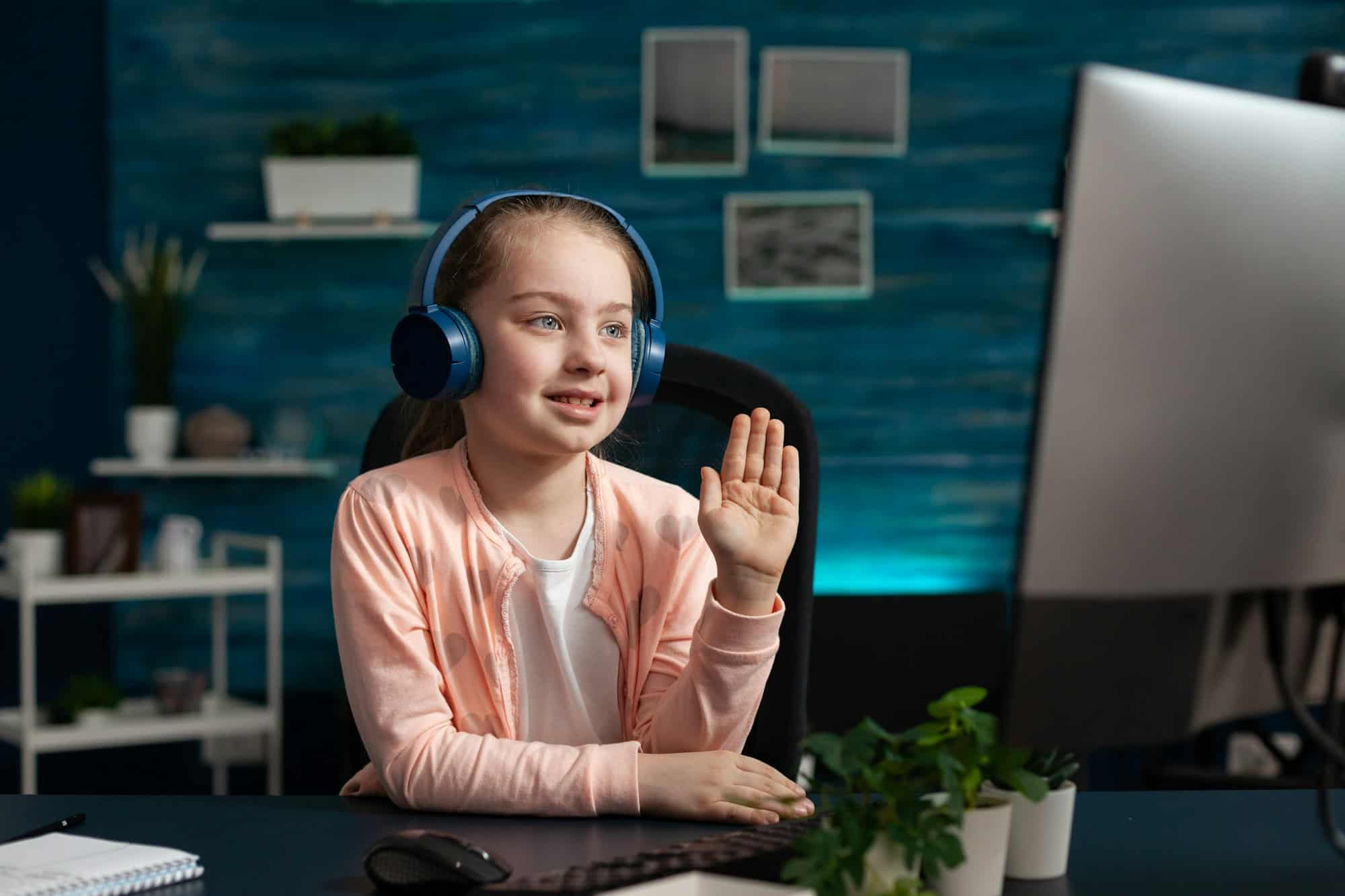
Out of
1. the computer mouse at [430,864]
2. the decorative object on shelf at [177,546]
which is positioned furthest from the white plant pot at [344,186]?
the computer mouse at [430,864]

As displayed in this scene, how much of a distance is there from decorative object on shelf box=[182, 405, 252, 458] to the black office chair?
201 centimetres

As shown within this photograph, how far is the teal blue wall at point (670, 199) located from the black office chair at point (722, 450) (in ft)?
6.59

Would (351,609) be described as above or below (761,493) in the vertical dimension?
below

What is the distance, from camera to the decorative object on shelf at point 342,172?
3.21 m

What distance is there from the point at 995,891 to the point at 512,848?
1.02 ft

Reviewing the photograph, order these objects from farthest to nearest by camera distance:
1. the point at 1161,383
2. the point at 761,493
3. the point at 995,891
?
1. the point at 761,493
2. the point at 995,891
3. the point at 1161,383

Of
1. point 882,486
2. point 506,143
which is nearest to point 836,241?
Answer: point 882,486

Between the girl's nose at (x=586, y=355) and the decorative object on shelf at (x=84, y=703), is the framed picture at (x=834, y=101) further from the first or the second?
the girl's nose at (x=586, y=355)

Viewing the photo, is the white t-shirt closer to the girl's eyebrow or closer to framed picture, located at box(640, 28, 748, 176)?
the girl's eyebrow

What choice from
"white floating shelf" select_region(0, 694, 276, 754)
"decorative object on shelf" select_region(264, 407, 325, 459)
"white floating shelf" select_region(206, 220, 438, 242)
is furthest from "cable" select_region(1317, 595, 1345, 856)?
"decorative object on shelf" select_region(264, 407, 325, 459)

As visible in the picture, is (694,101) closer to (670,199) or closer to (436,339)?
(670,199)

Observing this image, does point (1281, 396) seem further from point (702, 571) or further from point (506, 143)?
point (506, 143)

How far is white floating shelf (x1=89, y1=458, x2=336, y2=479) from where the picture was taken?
3205mm

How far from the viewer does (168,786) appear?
3396 mm
